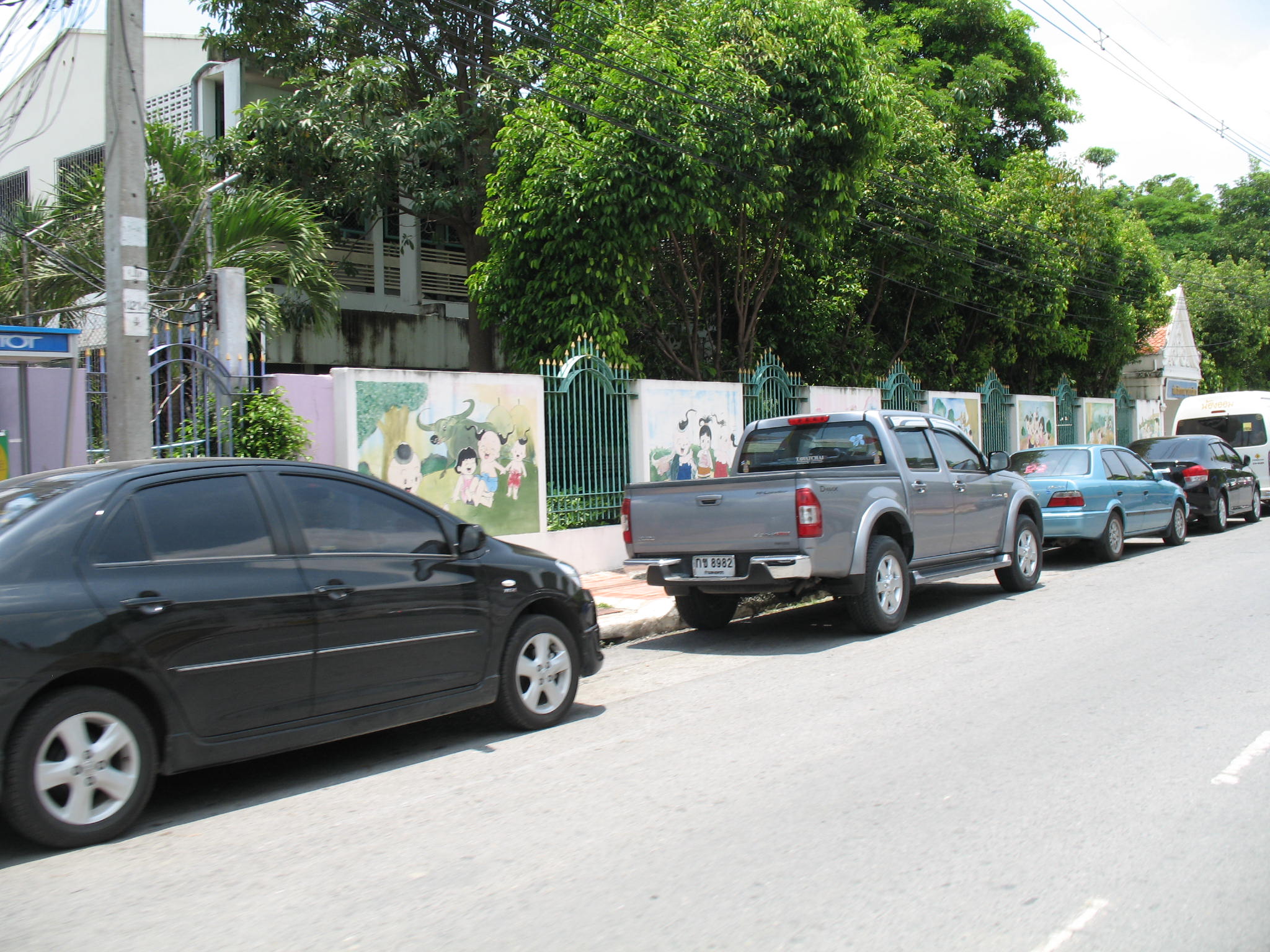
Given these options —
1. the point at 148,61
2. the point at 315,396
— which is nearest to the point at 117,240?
the point at 315,396

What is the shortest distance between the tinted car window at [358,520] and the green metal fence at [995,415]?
712 inches

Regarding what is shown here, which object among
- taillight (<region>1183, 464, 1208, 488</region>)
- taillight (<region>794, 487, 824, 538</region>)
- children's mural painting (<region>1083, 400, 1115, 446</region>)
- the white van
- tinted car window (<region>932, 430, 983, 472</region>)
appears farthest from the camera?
children's mural painting (<region>1083, 400, 1115, 446</region>)

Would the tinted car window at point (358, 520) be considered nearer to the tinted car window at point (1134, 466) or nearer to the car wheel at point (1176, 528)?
the tinted car window at point (1134, 466)

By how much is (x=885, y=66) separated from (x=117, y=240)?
1788 centimetres

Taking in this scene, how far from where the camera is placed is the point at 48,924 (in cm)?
364

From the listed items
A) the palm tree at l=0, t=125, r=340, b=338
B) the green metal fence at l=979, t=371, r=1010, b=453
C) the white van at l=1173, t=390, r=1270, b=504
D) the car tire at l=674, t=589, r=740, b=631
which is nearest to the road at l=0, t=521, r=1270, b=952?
the car tire at l=674, t=589, r=740, b=631

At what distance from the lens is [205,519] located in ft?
16.4

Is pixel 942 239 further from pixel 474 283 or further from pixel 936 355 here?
pixel 474 283

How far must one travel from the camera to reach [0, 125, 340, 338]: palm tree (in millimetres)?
12812

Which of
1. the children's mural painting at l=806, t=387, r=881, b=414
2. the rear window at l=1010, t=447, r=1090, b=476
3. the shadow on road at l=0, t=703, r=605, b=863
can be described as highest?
the children's mural painting at l=806, t=387, r=881, b=414

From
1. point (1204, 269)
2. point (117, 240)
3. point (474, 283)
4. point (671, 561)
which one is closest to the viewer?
point (117, 240)

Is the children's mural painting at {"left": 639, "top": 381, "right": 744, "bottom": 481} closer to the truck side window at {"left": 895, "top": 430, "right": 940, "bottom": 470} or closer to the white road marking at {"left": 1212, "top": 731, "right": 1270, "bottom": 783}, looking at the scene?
the truck side window at {"left": 895, "top": 430, "right": 940, "bottom": 470}

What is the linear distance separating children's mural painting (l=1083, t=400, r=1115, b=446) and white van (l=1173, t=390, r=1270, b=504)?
149 inches

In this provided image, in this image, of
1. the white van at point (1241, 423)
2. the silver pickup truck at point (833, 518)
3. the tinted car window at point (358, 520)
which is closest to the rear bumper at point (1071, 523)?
the silver pickup truck at point (833, 518)
